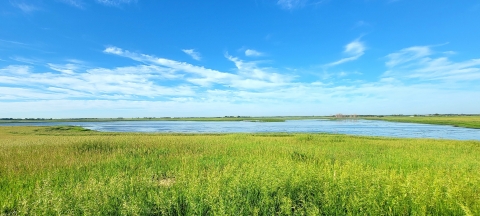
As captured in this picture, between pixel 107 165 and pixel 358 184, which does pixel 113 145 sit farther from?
pixel 358 184

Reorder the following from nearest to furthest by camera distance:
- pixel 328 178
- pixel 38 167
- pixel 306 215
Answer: pixel 306 215
pixel 328 178
pixel 38 167

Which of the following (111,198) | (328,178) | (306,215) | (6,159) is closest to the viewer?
(306,215)

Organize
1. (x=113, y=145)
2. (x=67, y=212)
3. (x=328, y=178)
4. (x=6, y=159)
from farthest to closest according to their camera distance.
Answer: (x=113, y=145) < (x=6, y=159) < (x=328, y=178) < (x=67, y=212)

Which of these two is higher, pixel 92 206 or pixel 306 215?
pixel 92 206

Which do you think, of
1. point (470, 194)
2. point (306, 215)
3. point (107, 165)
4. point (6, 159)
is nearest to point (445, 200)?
point (470, 194)

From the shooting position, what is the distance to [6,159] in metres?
11.6

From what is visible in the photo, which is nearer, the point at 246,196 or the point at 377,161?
the point at 246,196

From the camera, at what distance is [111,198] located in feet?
18.4

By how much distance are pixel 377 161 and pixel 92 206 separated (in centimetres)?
1247

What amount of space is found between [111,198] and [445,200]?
7.87 meters

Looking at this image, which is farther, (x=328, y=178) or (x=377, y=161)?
(x=377, y=161)

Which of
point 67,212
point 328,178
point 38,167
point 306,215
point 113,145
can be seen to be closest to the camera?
point 67,212

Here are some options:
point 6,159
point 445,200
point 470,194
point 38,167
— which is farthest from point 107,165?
point 470,194

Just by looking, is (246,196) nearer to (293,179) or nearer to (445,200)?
(293,179)
